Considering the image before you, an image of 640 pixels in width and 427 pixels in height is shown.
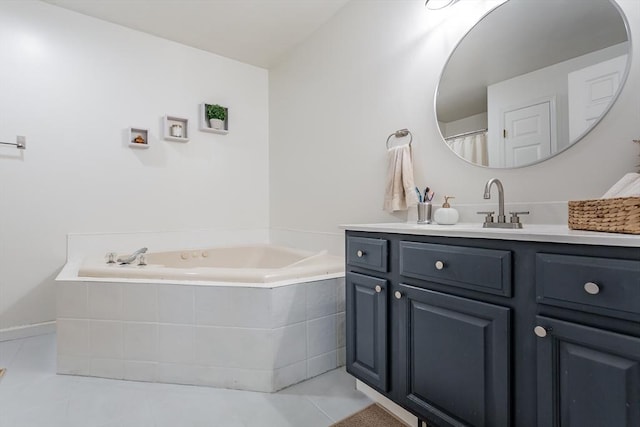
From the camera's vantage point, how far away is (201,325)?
5.50 ft

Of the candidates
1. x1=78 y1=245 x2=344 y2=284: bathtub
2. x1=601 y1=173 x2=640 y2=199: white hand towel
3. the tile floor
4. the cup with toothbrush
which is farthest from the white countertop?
the tile floor

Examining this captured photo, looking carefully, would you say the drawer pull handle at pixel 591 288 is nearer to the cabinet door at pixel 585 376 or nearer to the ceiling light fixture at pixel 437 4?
the cabinet door at pixel 585 376

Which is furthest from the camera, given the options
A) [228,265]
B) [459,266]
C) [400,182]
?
[228,265]

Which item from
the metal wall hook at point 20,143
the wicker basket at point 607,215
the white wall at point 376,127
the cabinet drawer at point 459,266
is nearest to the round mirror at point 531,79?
the white wall at point 376,127

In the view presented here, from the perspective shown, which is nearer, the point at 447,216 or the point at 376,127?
the point at 447,216

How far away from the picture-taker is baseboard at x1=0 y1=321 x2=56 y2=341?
225cm

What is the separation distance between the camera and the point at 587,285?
771 millimetres

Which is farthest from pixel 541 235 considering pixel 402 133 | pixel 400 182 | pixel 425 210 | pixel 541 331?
pixel 402 133

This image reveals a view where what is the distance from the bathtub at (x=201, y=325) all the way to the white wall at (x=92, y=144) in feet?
2.80

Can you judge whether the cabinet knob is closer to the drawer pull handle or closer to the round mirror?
the drawer pull handle

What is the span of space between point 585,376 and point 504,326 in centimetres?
20

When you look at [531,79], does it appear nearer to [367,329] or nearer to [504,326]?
[504,326]

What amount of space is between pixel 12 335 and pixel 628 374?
3.31 metres

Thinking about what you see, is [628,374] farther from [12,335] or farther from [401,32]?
[12,335]
